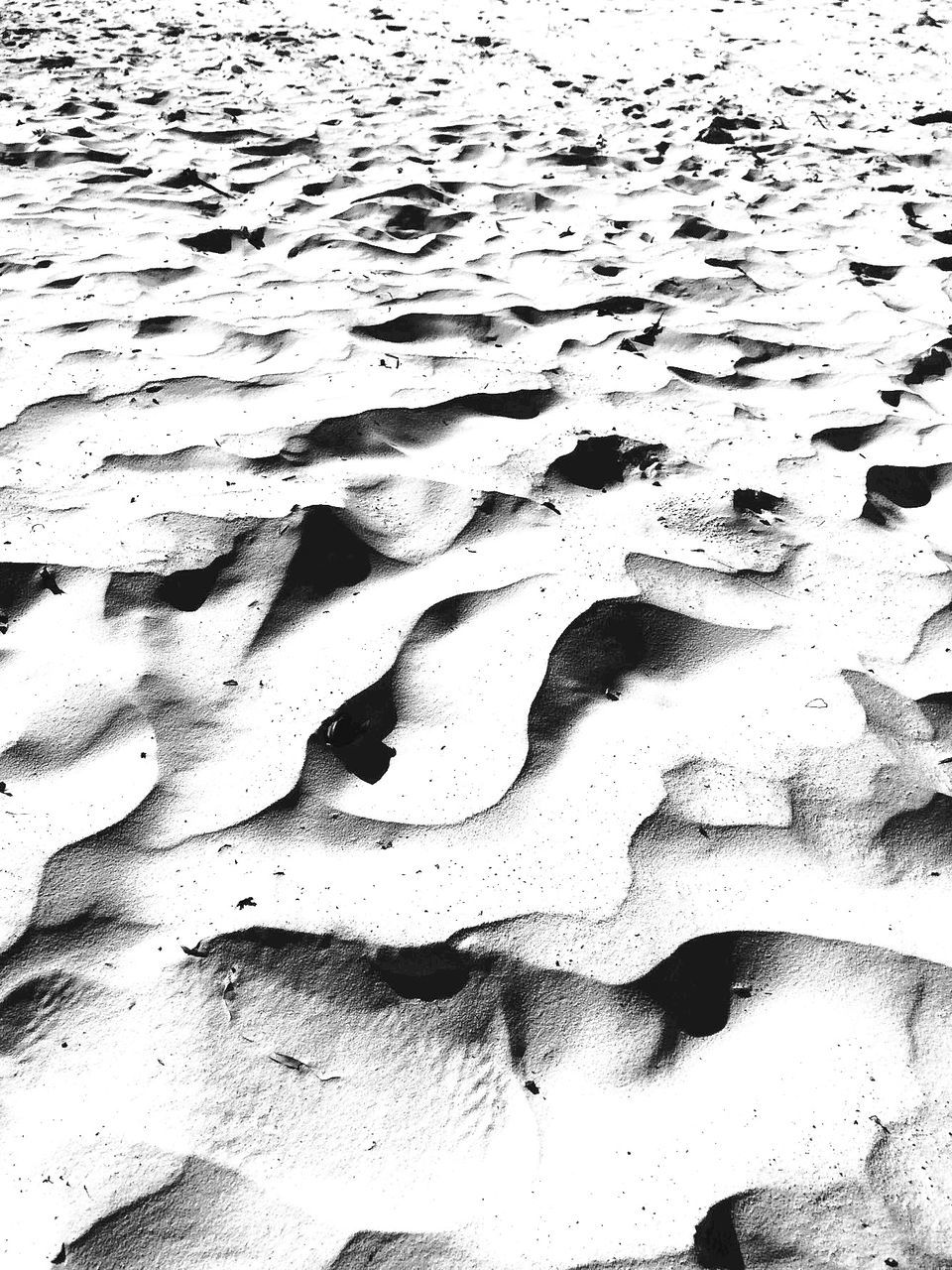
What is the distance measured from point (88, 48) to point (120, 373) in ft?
14.1

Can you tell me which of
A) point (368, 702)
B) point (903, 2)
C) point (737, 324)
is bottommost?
point (903, 2)

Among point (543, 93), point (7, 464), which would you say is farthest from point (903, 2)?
point (7, 464)

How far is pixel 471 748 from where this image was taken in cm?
173

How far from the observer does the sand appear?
1.24 metres

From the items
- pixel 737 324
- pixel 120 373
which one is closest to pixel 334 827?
pixel 120 373

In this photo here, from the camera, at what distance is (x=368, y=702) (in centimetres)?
180

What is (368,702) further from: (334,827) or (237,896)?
(237,896)

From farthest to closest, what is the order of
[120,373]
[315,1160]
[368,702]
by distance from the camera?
1. [120,373]
2. [368,702]
3. [315,1160]

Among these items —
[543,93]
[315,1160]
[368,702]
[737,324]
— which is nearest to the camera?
[315,1160]

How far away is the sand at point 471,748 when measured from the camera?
1237mm

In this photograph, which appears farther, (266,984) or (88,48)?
(88,48)

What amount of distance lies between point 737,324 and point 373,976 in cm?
242

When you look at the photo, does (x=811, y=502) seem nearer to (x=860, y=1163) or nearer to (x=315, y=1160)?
(x=860, y=1163)

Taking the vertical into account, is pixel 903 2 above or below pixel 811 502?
below
